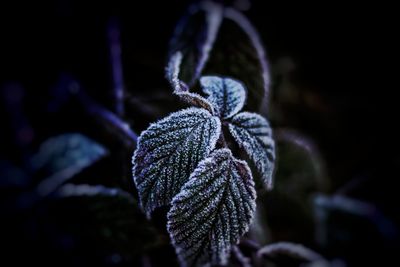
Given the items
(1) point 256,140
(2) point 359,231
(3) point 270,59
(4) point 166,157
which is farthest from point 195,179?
(2) point 359,231

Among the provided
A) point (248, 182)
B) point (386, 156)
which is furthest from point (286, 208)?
point (386, 156)

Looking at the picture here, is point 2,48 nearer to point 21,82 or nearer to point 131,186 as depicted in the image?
point 21,82

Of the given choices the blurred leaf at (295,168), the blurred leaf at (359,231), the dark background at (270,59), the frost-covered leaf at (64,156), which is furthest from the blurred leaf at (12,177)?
the blurred leaf at (359,231)

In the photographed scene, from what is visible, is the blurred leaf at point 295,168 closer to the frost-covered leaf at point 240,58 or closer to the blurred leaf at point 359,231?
the frost-covered leaf at point 240,58

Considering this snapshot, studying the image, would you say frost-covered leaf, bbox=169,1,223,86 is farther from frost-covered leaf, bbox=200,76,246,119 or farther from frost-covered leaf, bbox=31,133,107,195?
frost-covered leaf, bbox=31,133,107,195

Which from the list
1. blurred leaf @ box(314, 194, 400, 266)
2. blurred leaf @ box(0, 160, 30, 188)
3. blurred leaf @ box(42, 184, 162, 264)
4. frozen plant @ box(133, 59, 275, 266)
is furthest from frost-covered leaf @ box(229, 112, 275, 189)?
blurred leaf @ box(0, 160, 30, 188)
